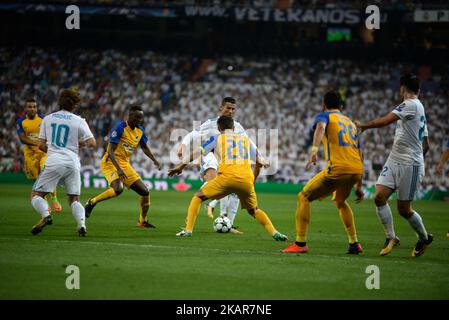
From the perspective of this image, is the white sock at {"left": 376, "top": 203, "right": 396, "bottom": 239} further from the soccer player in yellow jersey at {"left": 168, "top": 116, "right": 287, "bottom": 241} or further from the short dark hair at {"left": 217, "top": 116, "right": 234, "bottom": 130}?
the short dark hair at {"left": 217, "top": 116, "right": 234, "bottom": 130}

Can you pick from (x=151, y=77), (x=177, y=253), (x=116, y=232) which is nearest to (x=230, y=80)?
(x=151, y=77)

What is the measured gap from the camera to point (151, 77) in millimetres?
43219

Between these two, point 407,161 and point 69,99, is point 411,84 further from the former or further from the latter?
point 69,99

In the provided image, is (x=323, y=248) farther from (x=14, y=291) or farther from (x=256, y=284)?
(x=14, y=291)

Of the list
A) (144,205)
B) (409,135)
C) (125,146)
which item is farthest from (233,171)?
(125,146)

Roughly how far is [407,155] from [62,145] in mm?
5603

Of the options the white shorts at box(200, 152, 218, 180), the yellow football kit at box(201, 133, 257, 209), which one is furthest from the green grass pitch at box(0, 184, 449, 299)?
the white shorts at box(200, 152, 218, 180)

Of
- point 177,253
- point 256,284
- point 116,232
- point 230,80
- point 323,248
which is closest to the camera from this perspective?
point 256,284

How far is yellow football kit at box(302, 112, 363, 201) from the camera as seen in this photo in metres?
11.4

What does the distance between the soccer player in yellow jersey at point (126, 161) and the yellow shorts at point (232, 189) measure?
3136mm

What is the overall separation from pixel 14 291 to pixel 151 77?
3580cm

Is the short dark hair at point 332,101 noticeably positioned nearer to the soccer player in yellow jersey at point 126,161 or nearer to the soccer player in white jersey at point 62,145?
the soccer player in white jersey at point 62,145

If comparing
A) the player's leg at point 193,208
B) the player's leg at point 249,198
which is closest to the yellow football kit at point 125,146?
the player's leg at point 193,208

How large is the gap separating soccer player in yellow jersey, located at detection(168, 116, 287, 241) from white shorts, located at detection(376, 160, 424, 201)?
2246 millimetres
